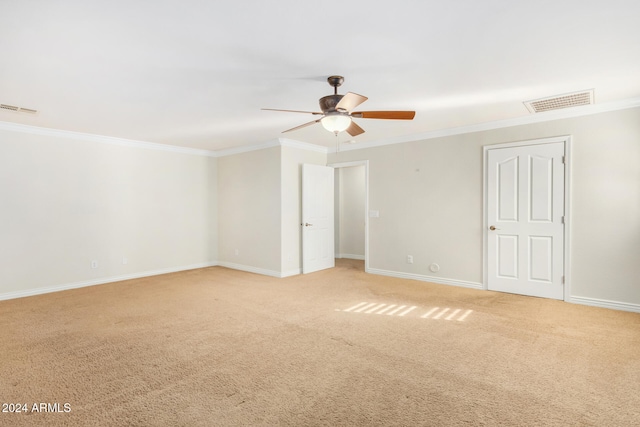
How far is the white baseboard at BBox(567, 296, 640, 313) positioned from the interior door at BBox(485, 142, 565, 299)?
0.60 feet

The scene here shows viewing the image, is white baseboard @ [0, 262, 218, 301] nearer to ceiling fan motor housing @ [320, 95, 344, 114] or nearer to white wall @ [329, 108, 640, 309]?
white wall @ [329, 108, 640, 309]

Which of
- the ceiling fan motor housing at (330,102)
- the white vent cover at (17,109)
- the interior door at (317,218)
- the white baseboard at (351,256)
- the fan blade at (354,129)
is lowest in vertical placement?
the white baseboard at (351,256)

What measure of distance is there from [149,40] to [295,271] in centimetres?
443

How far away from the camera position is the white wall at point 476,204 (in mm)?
3857

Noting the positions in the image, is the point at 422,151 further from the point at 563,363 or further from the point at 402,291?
the point at 563,363

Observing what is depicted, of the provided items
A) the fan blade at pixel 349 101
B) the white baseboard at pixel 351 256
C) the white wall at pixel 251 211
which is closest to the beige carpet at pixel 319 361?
the white wall at pixel 251 211

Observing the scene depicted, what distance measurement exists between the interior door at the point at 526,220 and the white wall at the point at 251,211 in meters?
3.35

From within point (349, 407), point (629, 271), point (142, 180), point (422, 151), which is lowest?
point (349, 407)

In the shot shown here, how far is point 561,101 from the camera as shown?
3.75 metres

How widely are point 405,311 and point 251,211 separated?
138 inches

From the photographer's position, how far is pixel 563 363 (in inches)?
104

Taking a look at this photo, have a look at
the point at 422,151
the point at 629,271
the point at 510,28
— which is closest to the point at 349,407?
the point at 510,28

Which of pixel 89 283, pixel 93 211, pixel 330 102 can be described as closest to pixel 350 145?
pixel 330 102

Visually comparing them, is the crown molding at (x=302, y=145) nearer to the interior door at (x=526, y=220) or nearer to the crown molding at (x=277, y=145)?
the crown molding at (x=277, y=145)
